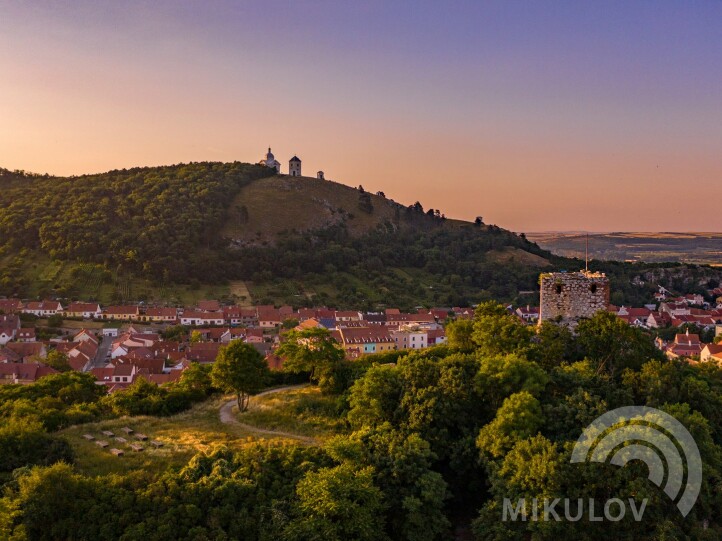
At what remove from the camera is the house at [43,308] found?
87.4 metres

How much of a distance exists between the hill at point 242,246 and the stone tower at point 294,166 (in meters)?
6.31

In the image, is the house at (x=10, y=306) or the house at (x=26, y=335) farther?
the house at (x=10, y=306)

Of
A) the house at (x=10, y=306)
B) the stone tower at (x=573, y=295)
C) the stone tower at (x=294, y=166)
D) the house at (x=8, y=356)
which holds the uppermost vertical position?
the stone tower at (x=294, y=166)

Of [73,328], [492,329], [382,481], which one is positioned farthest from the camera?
[73,328]

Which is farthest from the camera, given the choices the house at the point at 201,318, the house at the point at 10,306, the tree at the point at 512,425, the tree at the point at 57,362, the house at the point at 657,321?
the house at the point at 201,318

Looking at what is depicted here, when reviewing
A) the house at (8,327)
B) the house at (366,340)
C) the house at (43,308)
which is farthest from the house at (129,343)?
the house at (366,340)

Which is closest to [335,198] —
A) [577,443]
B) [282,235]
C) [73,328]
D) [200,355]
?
[282,235]

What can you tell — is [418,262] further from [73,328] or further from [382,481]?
[382,481]

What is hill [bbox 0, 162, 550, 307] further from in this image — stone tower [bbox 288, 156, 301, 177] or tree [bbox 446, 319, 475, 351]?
tree [bbox 446, 319, 475, 351]

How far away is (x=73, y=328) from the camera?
82750 mm

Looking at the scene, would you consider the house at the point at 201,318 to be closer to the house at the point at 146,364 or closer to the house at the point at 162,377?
the house at the point at 146,364

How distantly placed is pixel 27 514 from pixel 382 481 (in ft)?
37.7

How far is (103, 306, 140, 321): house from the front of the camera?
295 feet

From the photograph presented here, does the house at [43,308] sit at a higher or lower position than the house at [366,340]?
higher
